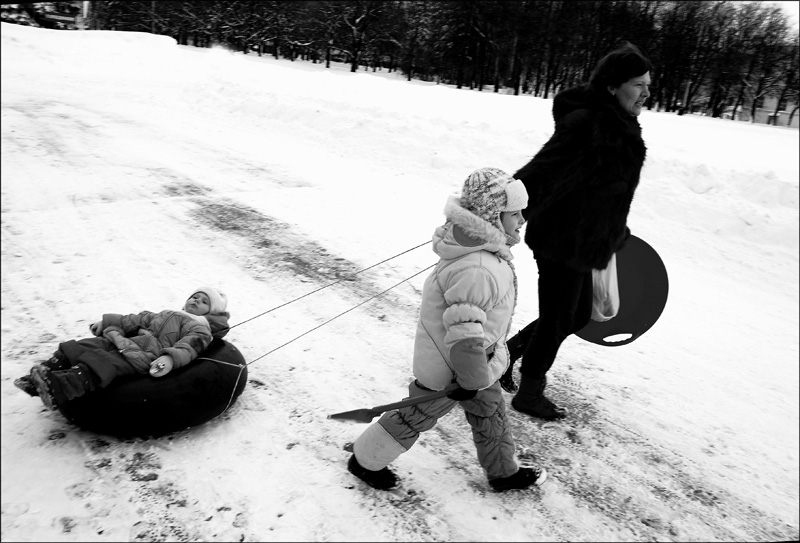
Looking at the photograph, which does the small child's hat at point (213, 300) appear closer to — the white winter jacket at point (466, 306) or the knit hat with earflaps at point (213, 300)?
the knit hat with earflaps at point (213, 300)

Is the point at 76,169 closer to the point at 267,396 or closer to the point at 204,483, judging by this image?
the point at 267,396

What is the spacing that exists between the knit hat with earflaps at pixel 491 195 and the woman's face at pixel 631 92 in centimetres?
112

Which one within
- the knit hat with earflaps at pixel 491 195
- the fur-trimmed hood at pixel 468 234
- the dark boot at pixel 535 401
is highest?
the knit hat with earflaps at pixel 491 195

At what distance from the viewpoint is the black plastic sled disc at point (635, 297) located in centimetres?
393

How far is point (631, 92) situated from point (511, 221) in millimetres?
1252

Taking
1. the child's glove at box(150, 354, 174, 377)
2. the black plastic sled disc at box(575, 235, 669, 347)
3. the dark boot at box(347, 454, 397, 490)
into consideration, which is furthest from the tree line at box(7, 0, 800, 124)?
the dark boot at box(347, 454, 397, 490)

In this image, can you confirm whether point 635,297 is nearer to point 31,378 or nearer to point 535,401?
point 535,401

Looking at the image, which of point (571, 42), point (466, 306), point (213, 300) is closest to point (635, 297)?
point (466, 306)

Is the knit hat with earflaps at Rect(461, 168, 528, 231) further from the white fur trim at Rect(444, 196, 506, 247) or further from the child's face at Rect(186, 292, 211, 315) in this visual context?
the child's face at Rect(186, 292, 211, 315)

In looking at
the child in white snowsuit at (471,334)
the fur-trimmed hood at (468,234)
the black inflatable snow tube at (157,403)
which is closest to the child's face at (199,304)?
the black inflatable snow tube at (157,403)

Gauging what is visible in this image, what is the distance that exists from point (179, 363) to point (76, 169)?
5291 mm

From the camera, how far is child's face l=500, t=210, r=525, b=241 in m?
2.67

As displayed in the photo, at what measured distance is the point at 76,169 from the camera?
23.5 feet

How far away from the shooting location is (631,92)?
10.7ft
